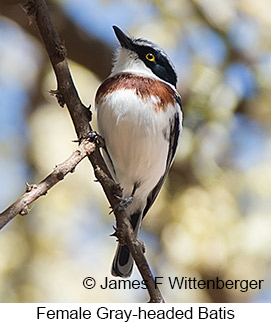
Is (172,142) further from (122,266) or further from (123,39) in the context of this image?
(122,266)

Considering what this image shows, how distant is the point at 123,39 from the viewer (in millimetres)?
3924

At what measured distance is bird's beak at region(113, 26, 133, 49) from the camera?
386 centimetres

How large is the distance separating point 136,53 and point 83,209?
56.1 inches

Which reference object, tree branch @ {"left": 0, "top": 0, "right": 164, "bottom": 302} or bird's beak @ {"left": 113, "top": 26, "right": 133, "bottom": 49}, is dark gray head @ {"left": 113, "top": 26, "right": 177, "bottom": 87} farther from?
tree branch @ {"left": 0, "top": 0, "right": 164, "bottom": 302}

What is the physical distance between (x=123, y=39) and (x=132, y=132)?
65cm

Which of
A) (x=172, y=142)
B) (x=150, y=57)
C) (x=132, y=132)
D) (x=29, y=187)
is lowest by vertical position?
(x=29, y=187)

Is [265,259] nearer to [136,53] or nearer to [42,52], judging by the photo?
[136,53]

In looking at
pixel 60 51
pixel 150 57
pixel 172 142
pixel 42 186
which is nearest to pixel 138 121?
pixel 172 142

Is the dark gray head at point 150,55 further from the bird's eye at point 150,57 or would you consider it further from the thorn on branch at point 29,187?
the thorn on branch at point 29,187

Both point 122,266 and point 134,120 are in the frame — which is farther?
point 122,266

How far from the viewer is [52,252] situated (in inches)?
185

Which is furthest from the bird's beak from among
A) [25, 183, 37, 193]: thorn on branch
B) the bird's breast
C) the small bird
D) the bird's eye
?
[25, 183, 37, 193]: thorn on branch

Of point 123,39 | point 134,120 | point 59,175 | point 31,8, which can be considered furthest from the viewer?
point 123,39

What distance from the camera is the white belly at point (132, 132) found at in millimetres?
3615
